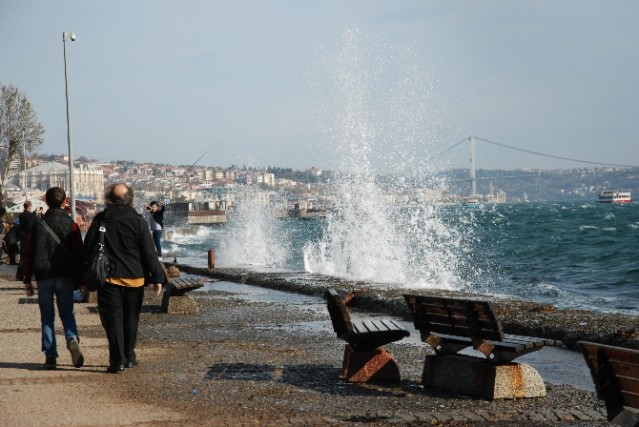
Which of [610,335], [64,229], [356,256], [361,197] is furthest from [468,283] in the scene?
[64,229]

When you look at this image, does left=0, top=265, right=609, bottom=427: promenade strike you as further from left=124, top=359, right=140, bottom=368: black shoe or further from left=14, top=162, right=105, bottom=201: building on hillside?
left=14, top=162, right=105, bottom=201: building on hillside

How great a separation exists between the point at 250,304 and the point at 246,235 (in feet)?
96.0

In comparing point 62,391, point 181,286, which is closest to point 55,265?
point 62,391

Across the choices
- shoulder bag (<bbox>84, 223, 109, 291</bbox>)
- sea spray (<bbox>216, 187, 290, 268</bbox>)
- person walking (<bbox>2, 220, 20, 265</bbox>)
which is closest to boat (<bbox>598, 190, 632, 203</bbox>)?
sea spray (<bbox>216, 187, 290, 268</bbox>)

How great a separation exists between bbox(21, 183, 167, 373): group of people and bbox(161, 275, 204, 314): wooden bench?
5774 mm

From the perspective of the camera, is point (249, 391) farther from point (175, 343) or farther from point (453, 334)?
point (175, 343)

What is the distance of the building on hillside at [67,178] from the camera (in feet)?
497

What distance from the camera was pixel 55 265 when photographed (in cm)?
952

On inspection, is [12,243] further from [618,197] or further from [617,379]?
[618,197]

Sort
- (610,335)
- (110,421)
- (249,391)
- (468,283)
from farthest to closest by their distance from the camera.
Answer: (468,283) < (610,335) < (249,391) < (110,421)

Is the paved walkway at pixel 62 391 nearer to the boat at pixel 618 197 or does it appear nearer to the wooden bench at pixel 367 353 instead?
the wooden bench at pixel 367 353

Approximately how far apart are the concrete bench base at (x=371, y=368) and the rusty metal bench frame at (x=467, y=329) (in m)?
0.41

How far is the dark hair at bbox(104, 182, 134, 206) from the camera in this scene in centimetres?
945

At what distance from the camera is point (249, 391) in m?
8.50
